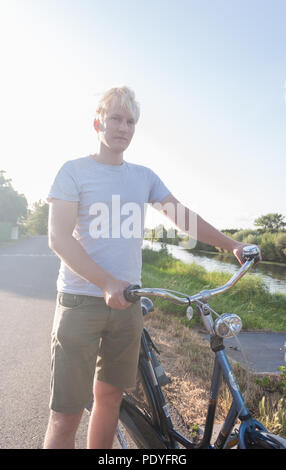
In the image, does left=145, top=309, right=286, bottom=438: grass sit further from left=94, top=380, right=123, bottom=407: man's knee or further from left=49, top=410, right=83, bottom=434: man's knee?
left=49, top=410, right=83, bottom=434: man's knee

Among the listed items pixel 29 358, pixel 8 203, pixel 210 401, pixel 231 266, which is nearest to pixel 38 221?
pixel 8 203

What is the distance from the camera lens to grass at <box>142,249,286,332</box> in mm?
6941

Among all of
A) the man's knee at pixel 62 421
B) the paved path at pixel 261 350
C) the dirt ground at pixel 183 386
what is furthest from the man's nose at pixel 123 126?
the paved path at pixel 261 350

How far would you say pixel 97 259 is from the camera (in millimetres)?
1875

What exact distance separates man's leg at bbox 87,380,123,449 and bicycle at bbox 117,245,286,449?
209 mm

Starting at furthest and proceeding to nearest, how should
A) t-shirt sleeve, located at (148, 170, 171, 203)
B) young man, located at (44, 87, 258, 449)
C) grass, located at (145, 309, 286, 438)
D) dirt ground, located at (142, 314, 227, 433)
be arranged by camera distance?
dirt ground, located at (142, 314, 227, 433)
grass, located at (145, 309, 286, 438)
t-shirt sleeve, located at (148, 170, 171, 203)
young man, located at (44, 87, 258, 449)

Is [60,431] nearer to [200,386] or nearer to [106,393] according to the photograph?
[106,393]

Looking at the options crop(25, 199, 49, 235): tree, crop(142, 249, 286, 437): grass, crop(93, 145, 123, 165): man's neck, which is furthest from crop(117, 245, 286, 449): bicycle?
crop(25, 199, 49, 235): tree

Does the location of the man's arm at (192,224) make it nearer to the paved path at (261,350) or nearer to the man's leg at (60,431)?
the man's leg at (60,431)

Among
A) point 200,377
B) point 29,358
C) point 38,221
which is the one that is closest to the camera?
point 200,377

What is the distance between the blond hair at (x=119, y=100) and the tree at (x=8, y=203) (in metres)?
52.1

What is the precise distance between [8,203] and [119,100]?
53115 mm

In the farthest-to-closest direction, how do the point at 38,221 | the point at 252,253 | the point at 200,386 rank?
the point at 38,221 → the point at 200,386 → the point at 252,253
